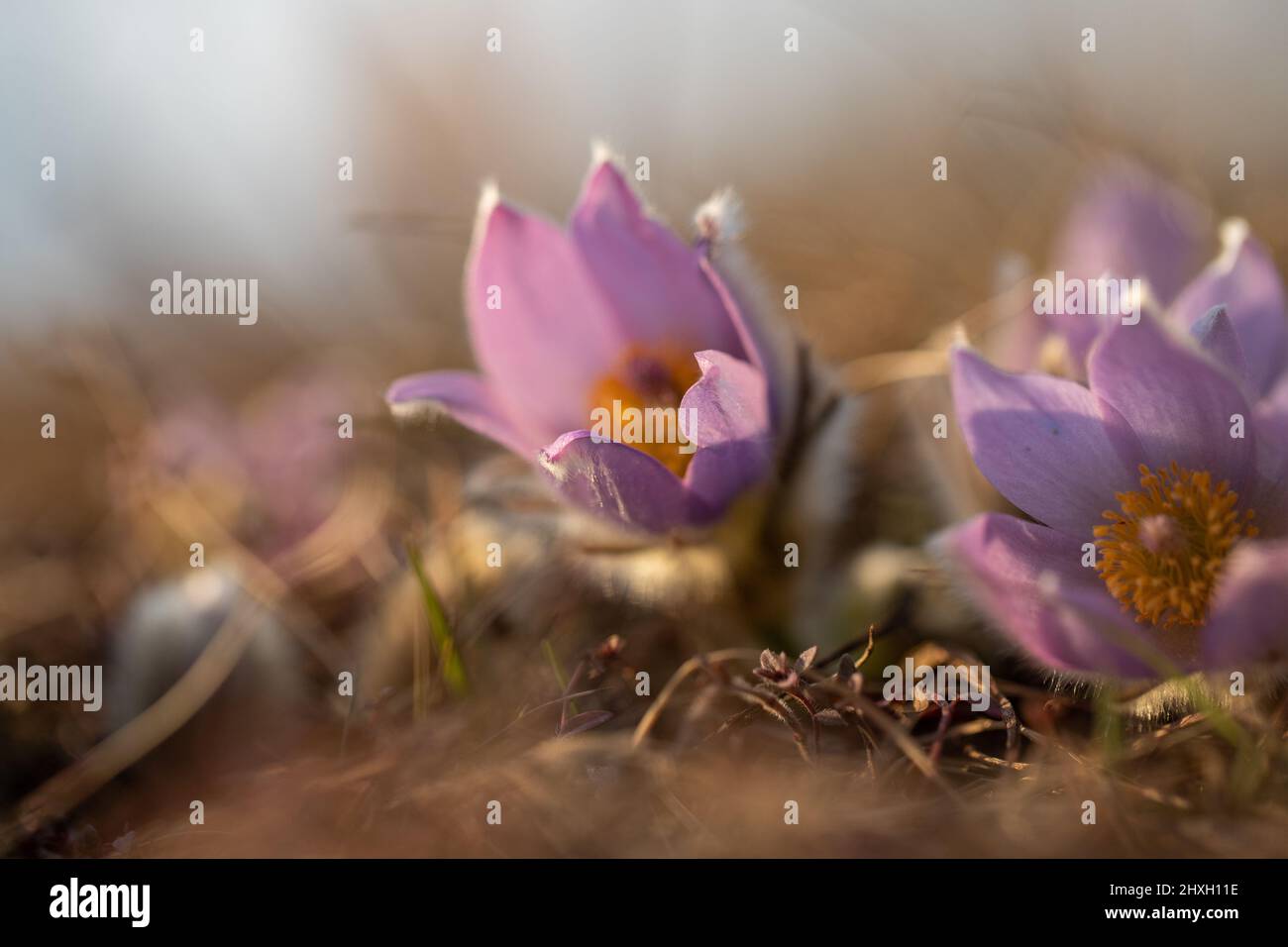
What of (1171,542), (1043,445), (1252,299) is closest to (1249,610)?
(1171,542)

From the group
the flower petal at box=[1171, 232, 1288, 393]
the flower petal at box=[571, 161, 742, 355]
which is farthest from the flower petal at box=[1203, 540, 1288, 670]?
the flower petal at box=[571, 161, 742, 355]

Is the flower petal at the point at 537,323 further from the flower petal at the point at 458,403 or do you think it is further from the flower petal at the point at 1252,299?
the flower petal at the point at 1252,299

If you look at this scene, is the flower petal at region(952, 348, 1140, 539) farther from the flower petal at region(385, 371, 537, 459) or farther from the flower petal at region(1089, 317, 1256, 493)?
the flower petal at region(385, 371, 537, 459)

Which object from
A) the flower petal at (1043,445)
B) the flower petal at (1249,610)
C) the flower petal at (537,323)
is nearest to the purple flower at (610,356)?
the flower petal at (537,323)

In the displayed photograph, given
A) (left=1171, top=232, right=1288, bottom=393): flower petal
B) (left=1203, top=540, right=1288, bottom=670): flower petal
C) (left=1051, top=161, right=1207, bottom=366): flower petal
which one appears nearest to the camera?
(left=1203, top=540, right=1288, bottom=670): flower petal

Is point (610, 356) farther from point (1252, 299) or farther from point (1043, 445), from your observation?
point (1252, 299)

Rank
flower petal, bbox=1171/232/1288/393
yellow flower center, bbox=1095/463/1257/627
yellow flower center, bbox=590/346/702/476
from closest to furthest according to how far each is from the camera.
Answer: yellow flower center, bbox=1095/463/1257/627 < flower petal, bbox=1171/232/1288/393 < yellow flower center, bbox=590/346/702/476
